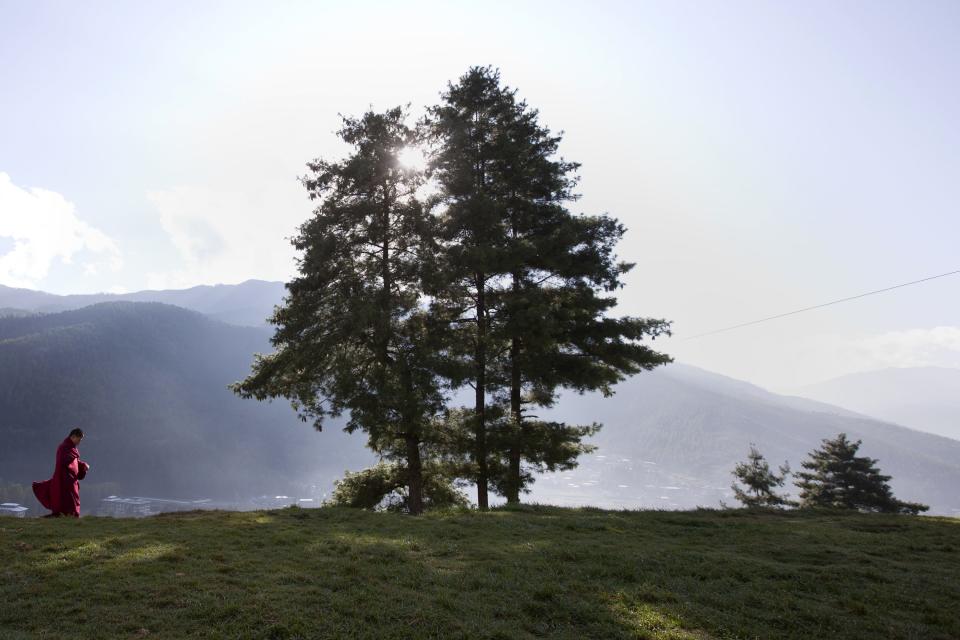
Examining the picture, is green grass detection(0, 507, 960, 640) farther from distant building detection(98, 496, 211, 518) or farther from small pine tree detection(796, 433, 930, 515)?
distant building detection(98, 496, 211, 518)

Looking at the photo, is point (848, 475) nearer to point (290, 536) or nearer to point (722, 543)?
point (722, 543)

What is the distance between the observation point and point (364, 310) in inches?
661

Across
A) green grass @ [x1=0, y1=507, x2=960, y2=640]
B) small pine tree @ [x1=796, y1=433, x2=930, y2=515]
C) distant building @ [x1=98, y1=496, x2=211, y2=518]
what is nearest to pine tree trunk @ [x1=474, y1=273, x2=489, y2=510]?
green grass @ [x1=0, y1=507, x2=960, y2=640]

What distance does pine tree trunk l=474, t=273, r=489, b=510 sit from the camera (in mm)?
19016

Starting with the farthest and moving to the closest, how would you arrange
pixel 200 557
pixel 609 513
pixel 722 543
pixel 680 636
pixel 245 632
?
pixel 609 513, pixel 722 543, pixel 200 557, pixel 680 636, pixel 245 632

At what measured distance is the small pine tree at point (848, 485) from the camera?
43094 mm

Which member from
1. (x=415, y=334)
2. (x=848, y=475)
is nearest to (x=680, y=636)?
(x=415, y=334)

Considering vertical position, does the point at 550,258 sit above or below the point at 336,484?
above

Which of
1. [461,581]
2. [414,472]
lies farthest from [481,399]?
[461,581]

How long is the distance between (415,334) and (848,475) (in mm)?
45541

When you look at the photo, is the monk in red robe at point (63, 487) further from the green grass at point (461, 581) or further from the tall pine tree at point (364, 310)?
the tall pine tree at point (364, 310)

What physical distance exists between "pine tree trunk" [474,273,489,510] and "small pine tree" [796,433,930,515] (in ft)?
120

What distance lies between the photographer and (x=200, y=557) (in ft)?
31.1

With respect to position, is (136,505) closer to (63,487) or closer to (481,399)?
(63,487)
